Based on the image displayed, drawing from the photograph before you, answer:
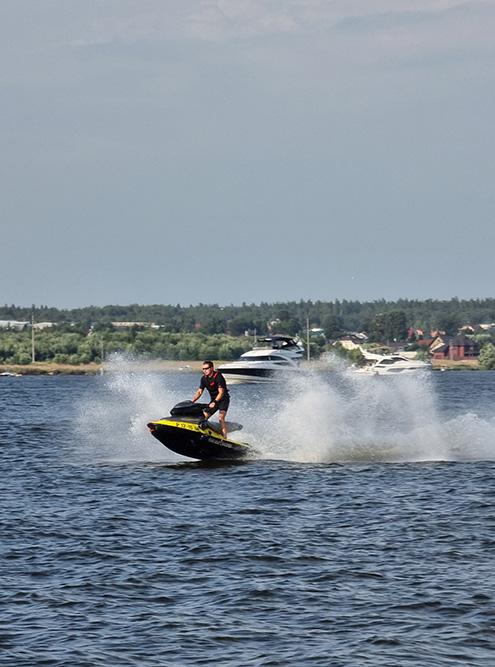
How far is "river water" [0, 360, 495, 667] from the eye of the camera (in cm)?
1237

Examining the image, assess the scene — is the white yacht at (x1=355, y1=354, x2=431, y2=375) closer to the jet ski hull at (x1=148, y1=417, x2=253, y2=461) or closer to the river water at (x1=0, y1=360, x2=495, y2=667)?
the river water at (x1=0, y1=360, x2=495, y2=667)

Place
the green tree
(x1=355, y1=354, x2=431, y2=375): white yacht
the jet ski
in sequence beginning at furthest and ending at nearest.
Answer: the green tree
(x1=355, y1=354, x2=431, y2=375): white yacht
the jet ski

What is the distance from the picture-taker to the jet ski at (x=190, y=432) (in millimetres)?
26359

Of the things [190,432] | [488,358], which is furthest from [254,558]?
[488,358]

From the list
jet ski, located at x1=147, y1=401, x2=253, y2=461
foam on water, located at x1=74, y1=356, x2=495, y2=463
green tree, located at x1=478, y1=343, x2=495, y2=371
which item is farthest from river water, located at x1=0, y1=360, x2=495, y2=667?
green tree, located at x1=478, y1=343, x2=495, y2=371

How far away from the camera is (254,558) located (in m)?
16.5

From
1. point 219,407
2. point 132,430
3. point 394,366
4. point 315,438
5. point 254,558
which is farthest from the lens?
point 394,366

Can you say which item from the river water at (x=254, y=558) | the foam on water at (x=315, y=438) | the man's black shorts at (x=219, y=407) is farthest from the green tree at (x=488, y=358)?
A: the man's black shorts at (x=219, y=407)

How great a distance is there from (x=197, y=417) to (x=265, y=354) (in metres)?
80.2

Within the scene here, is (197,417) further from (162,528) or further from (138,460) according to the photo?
(162,528)

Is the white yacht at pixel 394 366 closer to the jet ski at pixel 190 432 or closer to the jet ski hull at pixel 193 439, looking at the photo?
the jet ski hull at pixel 193 439

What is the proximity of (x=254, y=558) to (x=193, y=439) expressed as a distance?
1029cm

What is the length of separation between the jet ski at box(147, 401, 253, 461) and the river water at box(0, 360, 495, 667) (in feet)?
2.11

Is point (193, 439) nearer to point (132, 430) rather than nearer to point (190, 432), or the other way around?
point (190, 432)
